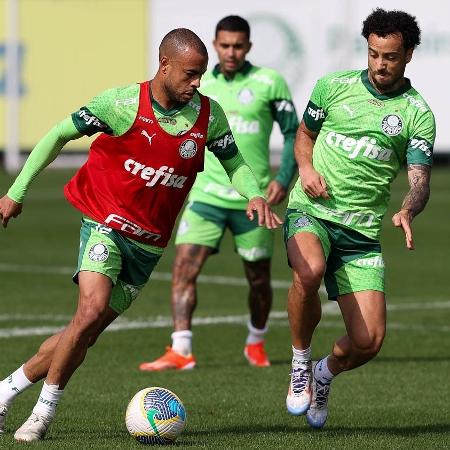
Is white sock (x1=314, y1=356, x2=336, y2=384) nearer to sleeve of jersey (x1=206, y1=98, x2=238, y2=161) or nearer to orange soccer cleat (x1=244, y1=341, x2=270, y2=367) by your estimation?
sleeve of jersey (x1=206, y1=98, x2=238, y2=161)

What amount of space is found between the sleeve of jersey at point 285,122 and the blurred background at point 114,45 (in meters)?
24.4

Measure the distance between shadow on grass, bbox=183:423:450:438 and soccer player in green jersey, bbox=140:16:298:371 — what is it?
3.10 metres

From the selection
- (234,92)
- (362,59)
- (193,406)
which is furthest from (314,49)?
(193,406)

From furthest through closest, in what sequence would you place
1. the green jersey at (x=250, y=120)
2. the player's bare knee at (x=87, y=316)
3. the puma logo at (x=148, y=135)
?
the green jersey at (x=250, y=120), the puma logo at (x=148, y=135), the player's bare knee at (x=87, y=316)

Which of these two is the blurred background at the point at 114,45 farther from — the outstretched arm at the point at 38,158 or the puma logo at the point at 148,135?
the outstretched arm at the point at 38,158

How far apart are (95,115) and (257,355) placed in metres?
4.47

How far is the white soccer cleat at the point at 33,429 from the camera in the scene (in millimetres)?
8469

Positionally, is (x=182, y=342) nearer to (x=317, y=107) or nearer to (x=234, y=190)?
(x=234, y=190)

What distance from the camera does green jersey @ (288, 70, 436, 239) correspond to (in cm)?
909

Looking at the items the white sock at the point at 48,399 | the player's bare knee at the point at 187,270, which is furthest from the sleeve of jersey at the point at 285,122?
the white sock at the point at 48,399

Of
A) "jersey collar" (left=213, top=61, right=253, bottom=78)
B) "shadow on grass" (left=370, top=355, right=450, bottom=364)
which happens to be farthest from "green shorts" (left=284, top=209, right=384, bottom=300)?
"jersey collar" (left=213, top=61, right=253, bottom=78)

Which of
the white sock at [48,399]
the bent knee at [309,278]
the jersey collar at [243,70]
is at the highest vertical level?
the jersey collar at [243,70]

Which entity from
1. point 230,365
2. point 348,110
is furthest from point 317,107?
point 230,365

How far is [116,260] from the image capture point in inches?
341
